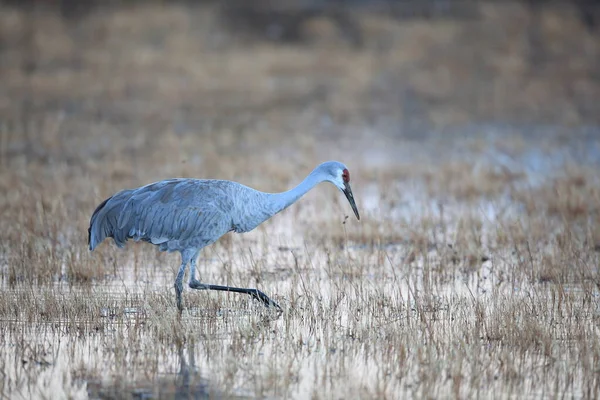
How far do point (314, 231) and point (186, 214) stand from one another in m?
2.70

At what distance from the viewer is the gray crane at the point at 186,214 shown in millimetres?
7004

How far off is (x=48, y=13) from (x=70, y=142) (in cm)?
1186

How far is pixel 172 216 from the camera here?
7.01 m

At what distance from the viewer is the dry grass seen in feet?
18.2

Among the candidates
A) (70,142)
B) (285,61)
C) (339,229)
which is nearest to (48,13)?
(285,61)

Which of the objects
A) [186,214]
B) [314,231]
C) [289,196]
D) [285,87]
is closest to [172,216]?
[186,214]

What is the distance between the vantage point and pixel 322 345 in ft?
19.7

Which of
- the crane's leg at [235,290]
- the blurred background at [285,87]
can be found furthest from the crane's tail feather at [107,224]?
the blurred background at [285,87]

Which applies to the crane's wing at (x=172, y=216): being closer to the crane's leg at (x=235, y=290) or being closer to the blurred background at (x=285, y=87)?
the crane's leg at (x=235, y=290)

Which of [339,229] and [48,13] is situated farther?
[48,13]

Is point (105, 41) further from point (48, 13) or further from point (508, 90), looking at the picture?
point (508, 90)

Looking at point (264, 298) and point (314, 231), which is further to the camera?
point (314, 231)

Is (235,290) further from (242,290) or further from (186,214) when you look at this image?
(186,214)

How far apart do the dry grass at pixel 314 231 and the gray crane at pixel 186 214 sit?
1.29 ft
